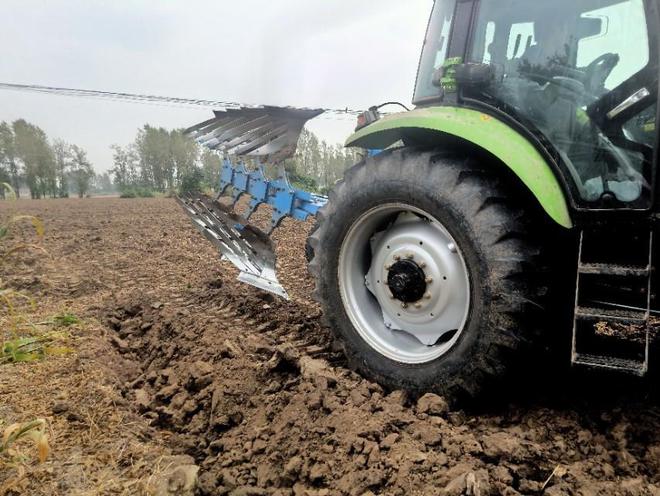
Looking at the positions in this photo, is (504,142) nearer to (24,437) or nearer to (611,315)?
(611,315)

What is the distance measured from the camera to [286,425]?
2.08 metres

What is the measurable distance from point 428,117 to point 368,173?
0.39 m

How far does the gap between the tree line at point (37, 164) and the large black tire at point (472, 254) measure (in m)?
59.8

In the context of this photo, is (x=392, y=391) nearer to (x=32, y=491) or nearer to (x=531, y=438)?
(x=531, y=438)

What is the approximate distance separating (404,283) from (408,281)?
22 mm

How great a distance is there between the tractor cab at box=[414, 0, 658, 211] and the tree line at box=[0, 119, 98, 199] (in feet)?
197

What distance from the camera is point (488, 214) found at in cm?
203

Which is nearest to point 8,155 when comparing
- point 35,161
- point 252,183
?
point 35,161

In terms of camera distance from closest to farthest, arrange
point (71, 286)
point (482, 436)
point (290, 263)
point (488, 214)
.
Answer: point (482, 436) → point (488, 214) → point (71, 286) → point (290, 263)

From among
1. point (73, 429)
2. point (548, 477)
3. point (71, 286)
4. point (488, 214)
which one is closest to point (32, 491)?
point (73, 429)

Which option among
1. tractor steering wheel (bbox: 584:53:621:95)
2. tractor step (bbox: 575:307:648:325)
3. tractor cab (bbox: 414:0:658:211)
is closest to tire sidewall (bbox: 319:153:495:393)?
tractor step (bbox: 575:307:648:325)

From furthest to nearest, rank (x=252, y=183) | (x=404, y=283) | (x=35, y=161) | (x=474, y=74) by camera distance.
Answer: (x=35, y=161)
(x=252, y=183)
(x=404, y=283)
(x=474, y=74)

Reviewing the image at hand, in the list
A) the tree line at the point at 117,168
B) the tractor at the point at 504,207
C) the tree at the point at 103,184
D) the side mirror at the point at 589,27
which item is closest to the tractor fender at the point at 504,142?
the tractor at the point at 504,207

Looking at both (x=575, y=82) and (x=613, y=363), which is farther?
(x=575, y=82)
